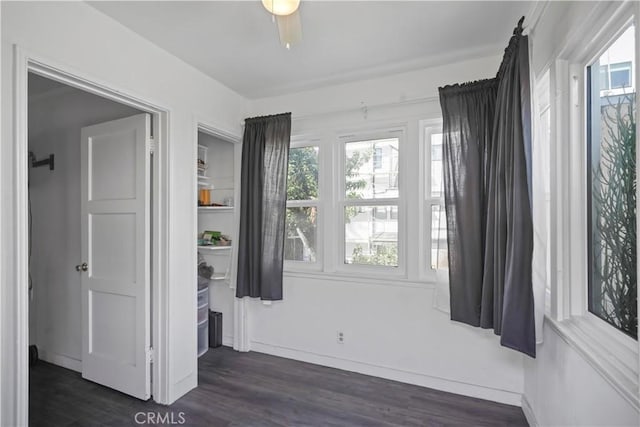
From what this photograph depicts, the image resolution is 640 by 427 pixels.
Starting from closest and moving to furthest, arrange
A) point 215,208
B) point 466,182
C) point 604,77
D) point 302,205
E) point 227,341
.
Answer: point 604,77
point 466,182
point 302,205
point 215,208
point 227,341

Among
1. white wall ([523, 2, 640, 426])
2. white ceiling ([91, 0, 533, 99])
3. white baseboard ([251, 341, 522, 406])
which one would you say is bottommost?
white baseboard ([251, 341, 522, 406])

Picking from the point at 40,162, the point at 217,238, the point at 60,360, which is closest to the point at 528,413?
the point at 217,238

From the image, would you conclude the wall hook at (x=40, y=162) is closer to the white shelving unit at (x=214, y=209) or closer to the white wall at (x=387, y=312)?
the white shelving unit at (x=214, y=209)

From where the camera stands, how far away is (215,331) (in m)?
3.20

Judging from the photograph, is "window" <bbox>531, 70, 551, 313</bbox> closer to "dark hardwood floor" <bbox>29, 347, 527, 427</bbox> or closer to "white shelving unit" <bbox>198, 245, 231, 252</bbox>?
"dark hardwood floor" <bbox>29, 347, 527, 427</bbox>

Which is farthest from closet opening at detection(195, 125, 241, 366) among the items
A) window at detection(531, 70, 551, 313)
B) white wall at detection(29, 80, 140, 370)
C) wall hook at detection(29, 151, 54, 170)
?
window at detection(531, 70, 551, 313)

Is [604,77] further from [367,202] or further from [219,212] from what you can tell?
[219,212]

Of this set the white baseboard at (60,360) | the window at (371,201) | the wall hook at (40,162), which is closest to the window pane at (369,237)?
the window at (371,201)

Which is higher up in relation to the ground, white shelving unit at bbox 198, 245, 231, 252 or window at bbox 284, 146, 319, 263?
window at bbox 284, 146, 319, 263

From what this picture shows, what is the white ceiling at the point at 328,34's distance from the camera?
1.78 meters

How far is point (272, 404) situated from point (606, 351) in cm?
199

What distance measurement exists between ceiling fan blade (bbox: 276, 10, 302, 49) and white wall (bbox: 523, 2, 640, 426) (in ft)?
3.96

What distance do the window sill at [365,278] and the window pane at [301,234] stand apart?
0.17 metres

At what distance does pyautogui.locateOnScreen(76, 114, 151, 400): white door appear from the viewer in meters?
2.26
